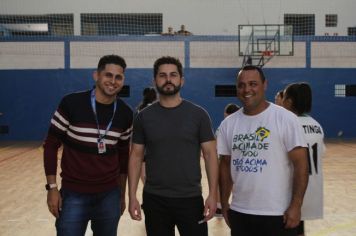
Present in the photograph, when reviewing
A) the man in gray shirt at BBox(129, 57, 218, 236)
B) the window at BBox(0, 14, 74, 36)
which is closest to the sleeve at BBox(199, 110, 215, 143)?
the man in gray shirt at BBox(129, 57, 218, 236)

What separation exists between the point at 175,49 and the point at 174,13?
8.96ft

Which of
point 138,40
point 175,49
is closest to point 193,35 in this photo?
point 175,49

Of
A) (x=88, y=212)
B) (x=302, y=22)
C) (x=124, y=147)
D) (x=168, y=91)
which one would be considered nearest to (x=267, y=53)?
(x=302, y=22)

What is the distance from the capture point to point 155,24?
2056 cm

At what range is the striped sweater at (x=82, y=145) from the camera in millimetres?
2736

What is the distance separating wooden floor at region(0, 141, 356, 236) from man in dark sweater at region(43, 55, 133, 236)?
2.17 meters

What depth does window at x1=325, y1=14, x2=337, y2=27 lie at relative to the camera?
65.6 feet

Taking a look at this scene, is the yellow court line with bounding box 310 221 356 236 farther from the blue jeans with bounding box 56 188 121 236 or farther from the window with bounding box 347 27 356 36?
the window with bounding box 347 27 356 36

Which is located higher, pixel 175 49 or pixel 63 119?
pixel 175 49

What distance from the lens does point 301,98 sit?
10.2 ft

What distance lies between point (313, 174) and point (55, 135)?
185 centimetres

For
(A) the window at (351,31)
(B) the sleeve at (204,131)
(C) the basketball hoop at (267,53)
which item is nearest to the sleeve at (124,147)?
(B) the sleeve at (204,131)

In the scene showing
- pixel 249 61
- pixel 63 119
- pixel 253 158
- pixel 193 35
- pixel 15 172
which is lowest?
pixel 15 172

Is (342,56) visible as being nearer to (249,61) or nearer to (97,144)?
(249,61)
